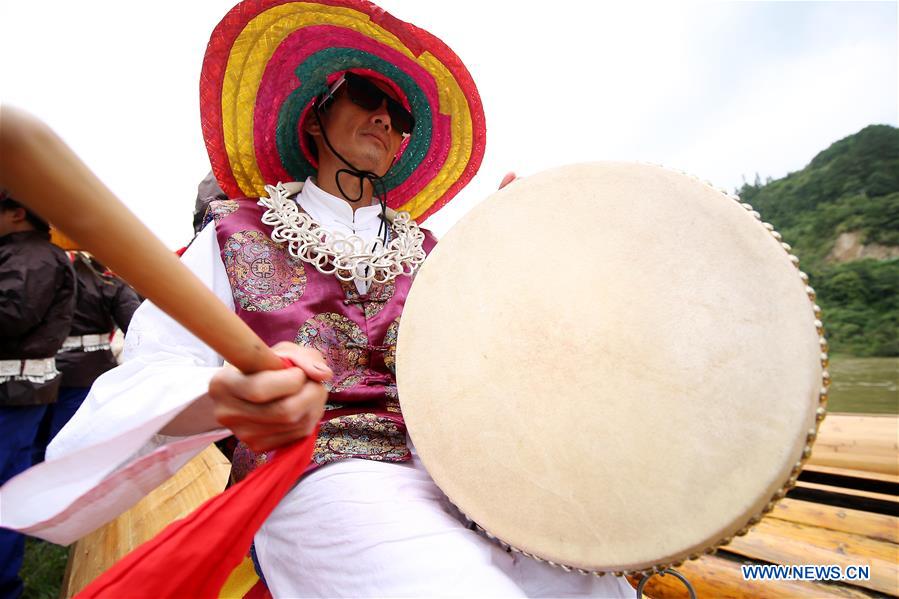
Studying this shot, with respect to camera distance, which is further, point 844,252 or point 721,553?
point 844,252

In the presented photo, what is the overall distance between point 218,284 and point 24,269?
1.77 meters

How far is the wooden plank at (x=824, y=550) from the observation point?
145 centimetres

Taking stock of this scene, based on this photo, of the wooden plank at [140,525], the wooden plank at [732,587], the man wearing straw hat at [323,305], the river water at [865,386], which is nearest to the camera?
the man wearing straw hat at [323,305]

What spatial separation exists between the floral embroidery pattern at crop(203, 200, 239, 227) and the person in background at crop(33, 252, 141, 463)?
7.01ft

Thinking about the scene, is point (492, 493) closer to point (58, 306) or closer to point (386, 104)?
point (386, 104)

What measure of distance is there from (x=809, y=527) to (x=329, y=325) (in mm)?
2198

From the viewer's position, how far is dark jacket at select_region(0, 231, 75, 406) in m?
2.16

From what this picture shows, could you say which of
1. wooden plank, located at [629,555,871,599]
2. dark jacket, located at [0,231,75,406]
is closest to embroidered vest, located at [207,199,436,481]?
wooden plank, located at [629,555,871,599]

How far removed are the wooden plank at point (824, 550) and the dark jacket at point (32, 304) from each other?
128 inches

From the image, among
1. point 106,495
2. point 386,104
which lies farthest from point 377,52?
point 106,495

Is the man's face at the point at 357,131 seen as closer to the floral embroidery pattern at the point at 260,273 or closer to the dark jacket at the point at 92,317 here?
the floral embroidery pattern at the point at 260,273

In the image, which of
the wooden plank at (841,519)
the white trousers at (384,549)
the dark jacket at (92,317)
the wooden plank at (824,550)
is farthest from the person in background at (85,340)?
the wooden plank at (841,519)

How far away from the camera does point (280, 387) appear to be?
0.59 metres

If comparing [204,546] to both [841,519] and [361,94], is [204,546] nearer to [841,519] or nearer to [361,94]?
[361,94]
